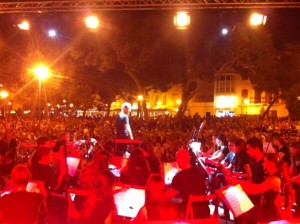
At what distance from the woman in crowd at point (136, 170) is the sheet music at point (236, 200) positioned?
1918 millimetres

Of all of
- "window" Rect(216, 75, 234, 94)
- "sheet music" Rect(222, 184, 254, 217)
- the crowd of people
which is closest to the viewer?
the crowd of people

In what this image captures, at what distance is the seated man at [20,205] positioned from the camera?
13.0 ft

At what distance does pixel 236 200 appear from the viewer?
4.73 metres

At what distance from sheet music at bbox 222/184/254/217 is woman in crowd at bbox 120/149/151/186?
1918mm

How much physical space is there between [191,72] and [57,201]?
58.5 feet

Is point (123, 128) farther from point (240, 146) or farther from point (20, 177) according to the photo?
point (20, 177)

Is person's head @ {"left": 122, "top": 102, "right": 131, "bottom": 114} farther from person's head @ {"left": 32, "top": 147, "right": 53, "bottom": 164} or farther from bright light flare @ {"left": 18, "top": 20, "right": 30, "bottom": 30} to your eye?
person's head @ {"left": 32, "top": 147, "right": 53, "bottom": 164}

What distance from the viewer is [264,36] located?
3272 cm

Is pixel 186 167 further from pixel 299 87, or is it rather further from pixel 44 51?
pixel 299 87

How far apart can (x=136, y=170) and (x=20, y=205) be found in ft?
9.15

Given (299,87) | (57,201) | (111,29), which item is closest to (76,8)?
(57,201)

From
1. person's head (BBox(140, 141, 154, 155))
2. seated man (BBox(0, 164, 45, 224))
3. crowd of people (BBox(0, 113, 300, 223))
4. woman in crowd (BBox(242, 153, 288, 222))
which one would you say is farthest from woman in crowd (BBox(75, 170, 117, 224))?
person's head (BBox(140, 141, 154, 155))

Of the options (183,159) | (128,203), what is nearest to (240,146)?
(183,159)

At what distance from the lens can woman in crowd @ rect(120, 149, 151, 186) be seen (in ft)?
21.5
